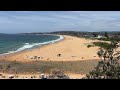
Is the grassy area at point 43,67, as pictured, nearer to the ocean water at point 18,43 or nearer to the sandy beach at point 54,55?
the sandy beach at point 54,55

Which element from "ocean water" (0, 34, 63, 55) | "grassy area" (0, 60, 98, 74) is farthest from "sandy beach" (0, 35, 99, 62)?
"ocean water" (0, 34, 63, 55)

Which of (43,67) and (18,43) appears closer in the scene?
(43,67)

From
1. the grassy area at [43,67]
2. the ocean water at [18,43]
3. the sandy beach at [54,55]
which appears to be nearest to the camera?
the grassy area at [43,67]

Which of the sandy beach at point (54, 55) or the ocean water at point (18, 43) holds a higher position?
the ocean water at point (18, 43)

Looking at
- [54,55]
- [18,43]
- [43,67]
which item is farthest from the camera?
[18,43]

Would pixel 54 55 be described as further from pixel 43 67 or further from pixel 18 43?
pixel 18 43

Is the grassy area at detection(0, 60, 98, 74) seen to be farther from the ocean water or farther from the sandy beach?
the ocean water

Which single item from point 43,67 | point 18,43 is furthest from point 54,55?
point 18,43

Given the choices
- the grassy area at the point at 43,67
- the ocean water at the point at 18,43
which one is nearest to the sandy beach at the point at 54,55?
the grassy area at the point at 43,67

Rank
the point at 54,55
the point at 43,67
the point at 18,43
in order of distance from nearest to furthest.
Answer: the point at 43,67 → the point at 54,55 → the point at 18,43
